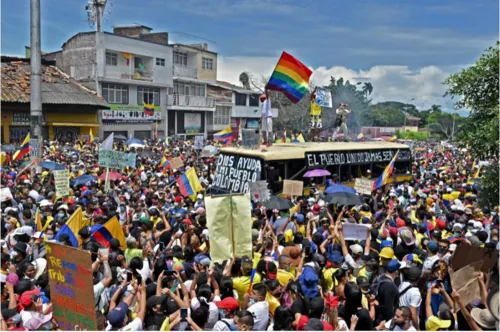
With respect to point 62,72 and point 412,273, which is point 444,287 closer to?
point 412,273

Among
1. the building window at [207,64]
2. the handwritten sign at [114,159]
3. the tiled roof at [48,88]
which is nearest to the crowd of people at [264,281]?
the handwritten sign at [114,159]

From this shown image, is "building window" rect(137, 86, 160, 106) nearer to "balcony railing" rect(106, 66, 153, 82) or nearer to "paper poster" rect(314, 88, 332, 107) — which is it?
"balcony railing" rect(106, 66, 153, 82)

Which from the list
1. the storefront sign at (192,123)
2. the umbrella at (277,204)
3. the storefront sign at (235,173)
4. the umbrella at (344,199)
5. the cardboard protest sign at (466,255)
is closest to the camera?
the cardboard protest sign at (466,255)

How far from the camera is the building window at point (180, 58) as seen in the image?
46500 millimetres

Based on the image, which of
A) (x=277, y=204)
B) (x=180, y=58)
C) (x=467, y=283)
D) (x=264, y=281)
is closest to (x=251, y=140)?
(x=277, y=204)

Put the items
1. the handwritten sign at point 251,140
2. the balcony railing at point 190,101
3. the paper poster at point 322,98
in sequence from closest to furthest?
the handwritten sign at point 251,140, the paper poster at point 322,98, the balcony railing at point 190,101

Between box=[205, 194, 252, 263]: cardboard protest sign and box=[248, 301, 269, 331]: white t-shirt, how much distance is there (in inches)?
68.5

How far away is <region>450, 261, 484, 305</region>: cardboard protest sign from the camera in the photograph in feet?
16.9

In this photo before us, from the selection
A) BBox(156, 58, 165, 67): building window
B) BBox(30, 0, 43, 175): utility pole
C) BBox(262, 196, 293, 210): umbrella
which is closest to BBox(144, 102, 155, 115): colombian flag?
BBox(156, 58, 165, 67): building window

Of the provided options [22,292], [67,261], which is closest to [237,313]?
[67,261]

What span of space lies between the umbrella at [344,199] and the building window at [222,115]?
41.1 meters

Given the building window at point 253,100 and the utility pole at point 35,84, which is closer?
the utility pole at point 35,84

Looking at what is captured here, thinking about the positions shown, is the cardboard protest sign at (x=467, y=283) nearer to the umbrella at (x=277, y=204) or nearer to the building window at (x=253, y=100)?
the umbrella at (x=277, y=204)

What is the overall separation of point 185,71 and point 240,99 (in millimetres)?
9756
